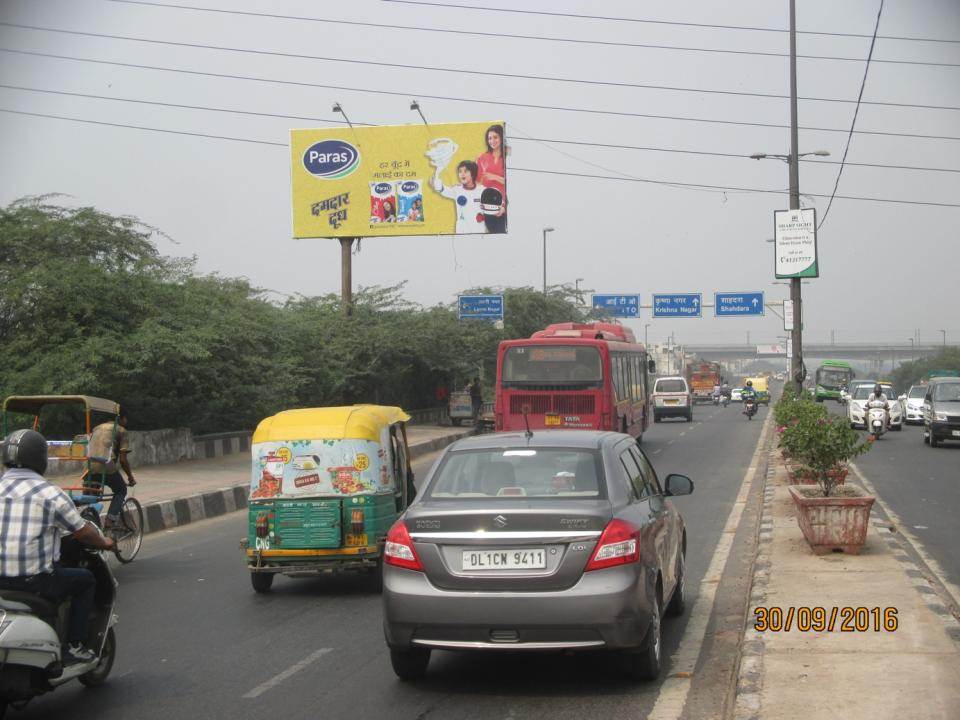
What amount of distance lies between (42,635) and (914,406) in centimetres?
4182

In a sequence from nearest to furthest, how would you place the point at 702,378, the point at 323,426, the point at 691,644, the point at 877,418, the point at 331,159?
the point at 691,644 < the point at 323,426 < the point at 877,418 < the point at 331,159 < the point at 702,378

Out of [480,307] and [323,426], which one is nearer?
[323,426]

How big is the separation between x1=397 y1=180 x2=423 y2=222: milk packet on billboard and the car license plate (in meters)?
30.7

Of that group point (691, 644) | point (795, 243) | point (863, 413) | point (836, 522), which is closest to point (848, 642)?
point (691, 644)

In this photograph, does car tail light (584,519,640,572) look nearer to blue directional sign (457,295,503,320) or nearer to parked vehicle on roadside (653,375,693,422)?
blue directional sign (457,295,503,320)

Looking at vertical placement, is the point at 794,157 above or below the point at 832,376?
above

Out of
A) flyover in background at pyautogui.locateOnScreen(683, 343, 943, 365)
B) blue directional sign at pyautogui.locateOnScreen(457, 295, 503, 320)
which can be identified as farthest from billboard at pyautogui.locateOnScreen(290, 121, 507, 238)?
flyover in background at pyautogui.locateOnScreen(683, 343, 943, 365)

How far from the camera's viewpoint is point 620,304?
191ft

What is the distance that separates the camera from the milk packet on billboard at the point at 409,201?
36.3m

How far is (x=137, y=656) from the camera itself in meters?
7.86

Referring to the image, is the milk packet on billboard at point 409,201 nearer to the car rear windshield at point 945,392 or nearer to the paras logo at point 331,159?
the paras logo at point 331,159

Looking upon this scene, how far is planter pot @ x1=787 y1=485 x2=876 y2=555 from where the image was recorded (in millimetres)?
10406

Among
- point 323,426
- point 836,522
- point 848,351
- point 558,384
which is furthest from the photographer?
point 848,351

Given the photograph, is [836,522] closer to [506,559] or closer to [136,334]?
[506,559]
